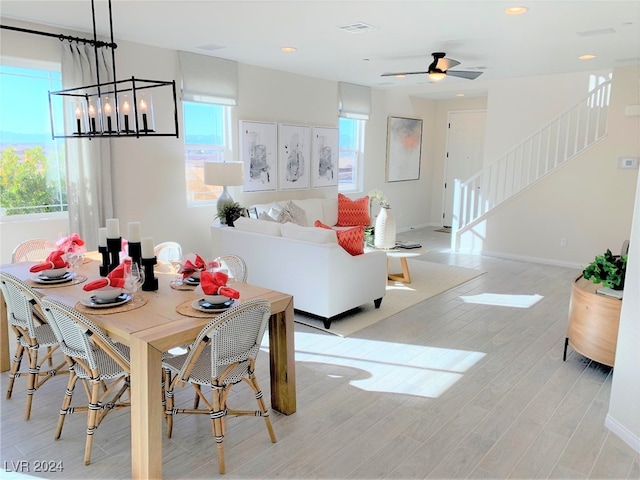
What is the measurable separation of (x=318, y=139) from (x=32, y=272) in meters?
5.32

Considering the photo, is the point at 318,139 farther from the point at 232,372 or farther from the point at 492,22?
the point at 232,372

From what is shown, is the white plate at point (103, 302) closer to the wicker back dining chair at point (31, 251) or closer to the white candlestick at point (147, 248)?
the white candlestick at point (147, 248)

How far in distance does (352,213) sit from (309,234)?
3.28 metres

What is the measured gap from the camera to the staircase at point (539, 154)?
22.9 feet

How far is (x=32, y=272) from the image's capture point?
124 inches

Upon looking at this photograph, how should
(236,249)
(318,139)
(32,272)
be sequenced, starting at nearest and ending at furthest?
1. (32,272)
2. (236,249)
3. (318,139)

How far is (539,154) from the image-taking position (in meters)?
7.36

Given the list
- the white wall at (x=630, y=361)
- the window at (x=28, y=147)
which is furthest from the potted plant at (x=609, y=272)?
the window at (x=28, y=147)

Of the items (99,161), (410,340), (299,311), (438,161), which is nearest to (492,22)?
(410,340)

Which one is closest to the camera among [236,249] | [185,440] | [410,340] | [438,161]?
[185,440]

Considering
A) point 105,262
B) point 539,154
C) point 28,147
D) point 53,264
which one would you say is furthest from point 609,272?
point 28,147

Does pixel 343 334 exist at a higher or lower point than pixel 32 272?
lower

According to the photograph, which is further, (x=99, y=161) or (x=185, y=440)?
(x=99, y=161)

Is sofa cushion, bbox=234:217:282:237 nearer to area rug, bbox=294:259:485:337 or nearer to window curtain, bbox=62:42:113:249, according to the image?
area rug, bbox=294:259:485:337
